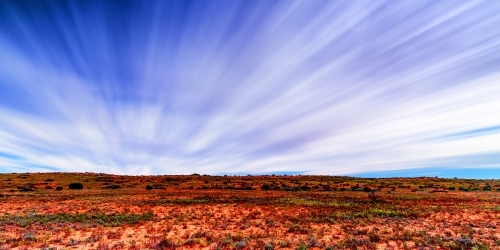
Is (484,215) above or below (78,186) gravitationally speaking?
below

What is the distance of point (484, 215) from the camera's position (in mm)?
25922

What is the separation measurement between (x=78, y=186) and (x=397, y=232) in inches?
2874

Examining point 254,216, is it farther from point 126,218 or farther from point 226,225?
point 126,218

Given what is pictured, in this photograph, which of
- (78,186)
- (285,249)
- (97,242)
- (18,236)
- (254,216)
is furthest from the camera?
(78,186)

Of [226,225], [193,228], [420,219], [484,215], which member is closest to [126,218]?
[193,228]

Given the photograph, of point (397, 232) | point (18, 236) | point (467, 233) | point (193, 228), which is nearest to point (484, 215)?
point (467, 233)

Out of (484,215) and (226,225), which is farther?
(484,215)

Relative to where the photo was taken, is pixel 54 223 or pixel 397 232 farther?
pixel 54 223

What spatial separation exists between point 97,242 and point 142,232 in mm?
3241

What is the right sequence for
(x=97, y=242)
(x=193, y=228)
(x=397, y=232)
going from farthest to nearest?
(x=193, y=228) < (x=397, y=232) < (x=97, y=242)

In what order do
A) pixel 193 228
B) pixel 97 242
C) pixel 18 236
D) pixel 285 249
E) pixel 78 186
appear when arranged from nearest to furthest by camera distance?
pixel 285 249 → pixel 97 242 → pixel 18 236 → pixel 193 228 → pixel 78 186

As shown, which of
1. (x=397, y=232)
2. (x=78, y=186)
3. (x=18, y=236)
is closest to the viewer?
(x=18, y=236)

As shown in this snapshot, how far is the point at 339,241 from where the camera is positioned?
15484 millimetres

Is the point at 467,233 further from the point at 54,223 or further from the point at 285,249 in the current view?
the point at 54,223
